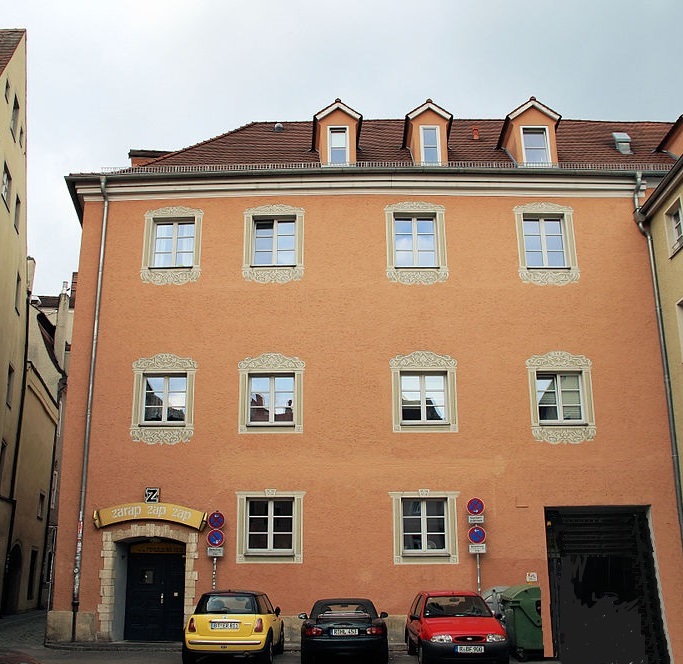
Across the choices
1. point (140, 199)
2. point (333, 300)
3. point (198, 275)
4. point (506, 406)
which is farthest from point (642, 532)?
point (140, 199)

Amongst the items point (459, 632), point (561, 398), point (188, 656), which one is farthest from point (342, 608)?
point (561, 398)

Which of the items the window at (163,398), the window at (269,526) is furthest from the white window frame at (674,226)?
the window at (163,398)

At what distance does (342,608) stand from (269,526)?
419cm

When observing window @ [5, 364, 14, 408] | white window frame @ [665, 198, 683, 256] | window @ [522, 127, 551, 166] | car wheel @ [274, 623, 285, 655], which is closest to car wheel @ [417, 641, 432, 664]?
car wheel @ [274, 623, 285, 655]

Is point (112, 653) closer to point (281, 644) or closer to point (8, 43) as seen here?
point (281, 644)

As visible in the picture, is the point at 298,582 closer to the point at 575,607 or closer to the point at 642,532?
the point at 575,607

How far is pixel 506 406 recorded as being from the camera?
19938mm

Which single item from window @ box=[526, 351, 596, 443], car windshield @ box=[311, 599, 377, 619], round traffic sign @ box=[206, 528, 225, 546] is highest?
window @ box=[526, 351, 596, 443]

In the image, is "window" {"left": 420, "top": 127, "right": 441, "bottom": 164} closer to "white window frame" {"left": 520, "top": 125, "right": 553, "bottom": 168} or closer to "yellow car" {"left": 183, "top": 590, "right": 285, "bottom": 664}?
"white window frame" {"left": 520, "top": 125, "right": 553, "bottom": 168}

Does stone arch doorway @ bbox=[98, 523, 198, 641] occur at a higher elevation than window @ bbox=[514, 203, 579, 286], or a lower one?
lower

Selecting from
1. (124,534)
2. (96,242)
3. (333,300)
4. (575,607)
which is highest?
(96,242)

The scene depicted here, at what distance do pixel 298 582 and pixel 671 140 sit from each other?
17022mm

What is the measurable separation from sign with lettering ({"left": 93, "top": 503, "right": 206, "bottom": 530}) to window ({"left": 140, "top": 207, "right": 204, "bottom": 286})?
582 cm

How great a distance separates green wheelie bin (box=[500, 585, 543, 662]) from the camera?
654 inches
